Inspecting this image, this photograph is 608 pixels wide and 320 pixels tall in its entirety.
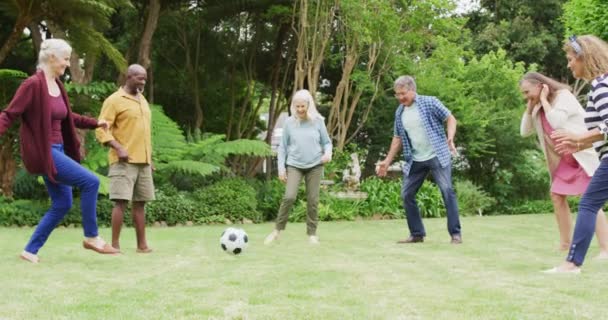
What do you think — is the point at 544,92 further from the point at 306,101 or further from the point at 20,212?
the point at 20,212

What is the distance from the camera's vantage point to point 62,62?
553cm

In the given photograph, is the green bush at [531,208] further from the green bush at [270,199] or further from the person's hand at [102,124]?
the person's hand at [102,124]

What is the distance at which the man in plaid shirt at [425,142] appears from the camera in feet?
24.2

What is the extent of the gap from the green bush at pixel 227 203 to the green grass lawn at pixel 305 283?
4966 millimetres

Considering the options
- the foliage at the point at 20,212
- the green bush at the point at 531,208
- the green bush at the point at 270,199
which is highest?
the foliage at the point at 20,212

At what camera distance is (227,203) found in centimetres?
1246

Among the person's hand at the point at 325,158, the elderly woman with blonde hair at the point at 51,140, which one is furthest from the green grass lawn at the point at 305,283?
the person's hand at the point at 325,158

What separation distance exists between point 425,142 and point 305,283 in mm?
3443

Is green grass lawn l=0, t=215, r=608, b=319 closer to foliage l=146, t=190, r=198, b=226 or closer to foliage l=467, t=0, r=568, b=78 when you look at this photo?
foliage l=146, t=190, r=198, b=226

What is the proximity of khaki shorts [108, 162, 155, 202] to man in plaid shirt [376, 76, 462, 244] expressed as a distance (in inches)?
99.6

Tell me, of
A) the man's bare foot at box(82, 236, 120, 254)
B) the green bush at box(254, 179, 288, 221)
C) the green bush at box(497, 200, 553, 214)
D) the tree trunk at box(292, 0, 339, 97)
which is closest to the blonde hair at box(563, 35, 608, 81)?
the man's bare foot at box(82, 236, 120, 254)

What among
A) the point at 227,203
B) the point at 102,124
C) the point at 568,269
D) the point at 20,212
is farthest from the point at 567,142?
the point at 20,212

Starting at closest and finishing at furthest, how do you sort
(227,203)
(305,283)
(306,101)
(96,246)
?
(305,283) → (96,246) → (306,101) → (227,203)

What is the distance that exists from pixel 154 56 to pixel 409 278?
14264 mm
